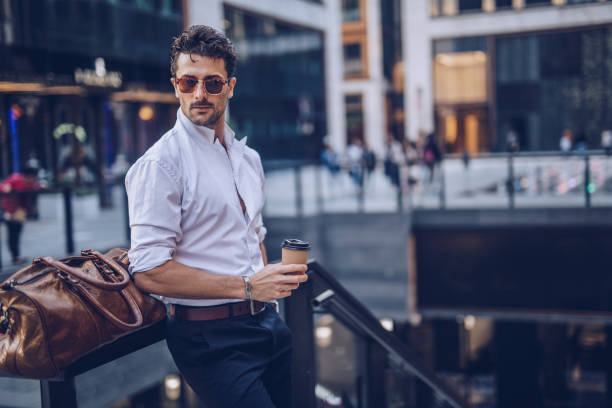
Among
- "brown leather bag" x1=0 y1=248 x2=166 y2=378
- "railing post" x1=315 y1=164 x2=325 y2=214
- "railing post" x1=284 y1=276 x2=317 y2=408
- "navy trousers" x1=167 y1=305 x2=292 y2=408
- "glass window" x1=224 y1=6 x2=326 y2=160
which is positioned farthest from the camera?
"glass window" x1=224 y1=6 x2=326 y2=160

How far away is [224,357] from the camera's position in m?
2.03

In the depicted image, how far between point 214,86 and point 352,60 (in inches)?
1761

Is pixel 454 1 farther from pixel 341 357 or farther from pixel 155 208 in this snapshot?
pixel 155 208

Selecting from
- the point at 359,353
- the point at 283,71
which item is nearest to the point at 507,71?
the point at 283,71

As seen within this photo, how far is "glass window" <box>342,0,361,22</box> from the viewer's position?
45722 millimetres

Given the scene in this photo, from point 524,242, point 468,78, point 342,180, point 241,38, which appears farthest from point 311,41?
point 524,242

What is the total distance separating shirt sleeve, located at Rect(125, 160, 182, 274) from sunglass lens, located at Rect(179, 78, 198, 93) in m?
0.30

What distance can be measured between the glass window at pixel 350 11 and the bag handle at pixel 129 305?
45.8 metres

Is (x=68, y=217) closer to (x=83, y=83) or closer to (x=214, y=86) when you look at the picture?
(x=214, y=86)

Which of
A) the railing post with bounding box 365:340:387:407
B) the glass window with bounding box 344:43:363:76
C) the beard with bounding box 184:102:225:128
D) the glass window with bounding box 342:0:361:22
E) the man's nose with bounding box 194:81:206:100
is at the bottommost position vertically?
the railing post with bounding box 365:340:387:407

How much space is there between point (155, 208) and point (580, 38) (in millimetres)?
34271

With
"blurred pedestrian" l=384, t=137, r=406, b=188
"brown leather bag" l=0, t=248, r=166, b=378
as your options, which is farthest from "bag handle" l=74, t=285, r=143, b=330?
"blurred pedestrian" l=384, t=137, r=406, b=188

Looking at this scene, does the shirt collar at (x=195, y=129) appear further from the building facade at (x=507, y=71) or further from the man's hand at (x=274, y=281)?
the building facade at (x=507, y=71)

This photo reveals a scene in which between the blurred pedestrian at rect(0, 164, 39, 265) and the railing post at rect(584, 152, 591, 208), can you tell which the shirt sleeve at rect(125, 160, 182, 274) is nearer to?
the blurred pedestrian at rect(0, 164, 39, 265)
